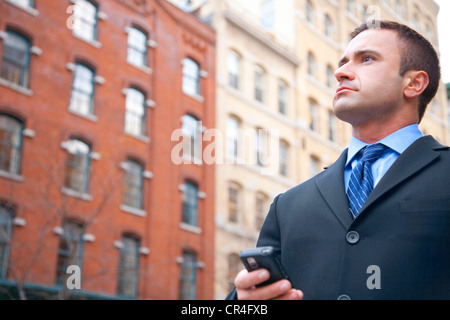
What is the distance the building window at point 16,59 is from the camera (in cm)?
2047

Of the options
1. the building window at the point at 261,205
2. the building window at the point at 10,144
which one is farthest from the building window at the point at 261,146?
the building window at the point at 10,144

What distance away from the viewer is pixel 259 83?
3117cm

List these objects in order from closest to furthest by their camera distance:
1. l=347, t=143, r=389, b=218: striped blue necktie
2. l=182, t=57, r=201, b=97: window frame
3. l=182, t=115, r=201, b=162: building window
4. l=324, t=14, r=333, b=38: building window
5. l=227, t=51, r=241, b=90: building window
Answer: l=347, t=143, r=389, b=218: striped blue necktie, l=182, t=115, r=201, b=162: building window, l=182, t=57, r=201, b=97: window frame, l=227, t=51, r=241, b=90: building window, l=324, t=14, r=333, b=38: building window

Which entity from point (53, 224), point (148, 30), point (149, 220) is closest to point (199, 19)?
point (148, 30)

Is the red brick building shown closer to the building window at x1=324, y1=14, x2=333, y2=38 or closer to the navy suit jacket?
the building window at x1=324, y1=14, x2=333, y2=38

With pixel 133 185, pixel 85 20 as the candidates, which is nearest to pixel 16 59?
pixel 85 20

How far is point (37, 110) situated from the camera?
817 inches

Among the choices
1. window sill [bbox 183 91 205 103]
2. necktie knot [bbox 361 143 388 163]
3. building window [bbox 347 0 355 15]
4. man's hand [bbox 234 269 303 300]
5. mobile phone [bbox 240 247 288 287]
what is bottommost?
man's hand [bbox 234 269 303 300]

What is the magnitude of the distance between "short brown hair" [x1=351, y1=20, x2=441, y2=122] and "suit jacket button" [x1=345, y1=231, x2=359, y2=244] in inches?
32.9

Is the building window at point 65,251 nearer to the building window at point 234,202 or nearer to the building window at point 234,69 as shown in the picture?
the building window at point 234,202

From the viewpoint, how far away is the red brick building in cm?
1977

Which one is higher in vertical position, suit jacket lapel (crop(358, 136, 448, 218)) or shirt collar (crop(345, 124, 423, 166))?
shirt collar (crop(345, 124, 423, 166))

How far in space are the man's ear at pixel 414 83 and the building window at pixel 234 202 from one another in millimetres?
24678

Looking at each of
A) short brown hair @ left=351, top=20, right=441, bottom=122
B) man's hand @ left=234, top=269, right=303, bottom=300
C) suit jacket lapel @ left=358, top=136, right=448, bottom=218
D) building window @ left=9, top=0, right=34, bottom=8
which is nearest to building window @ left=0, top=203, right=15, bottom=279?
building window @ left=9, top=0, right=34, bottom=8
